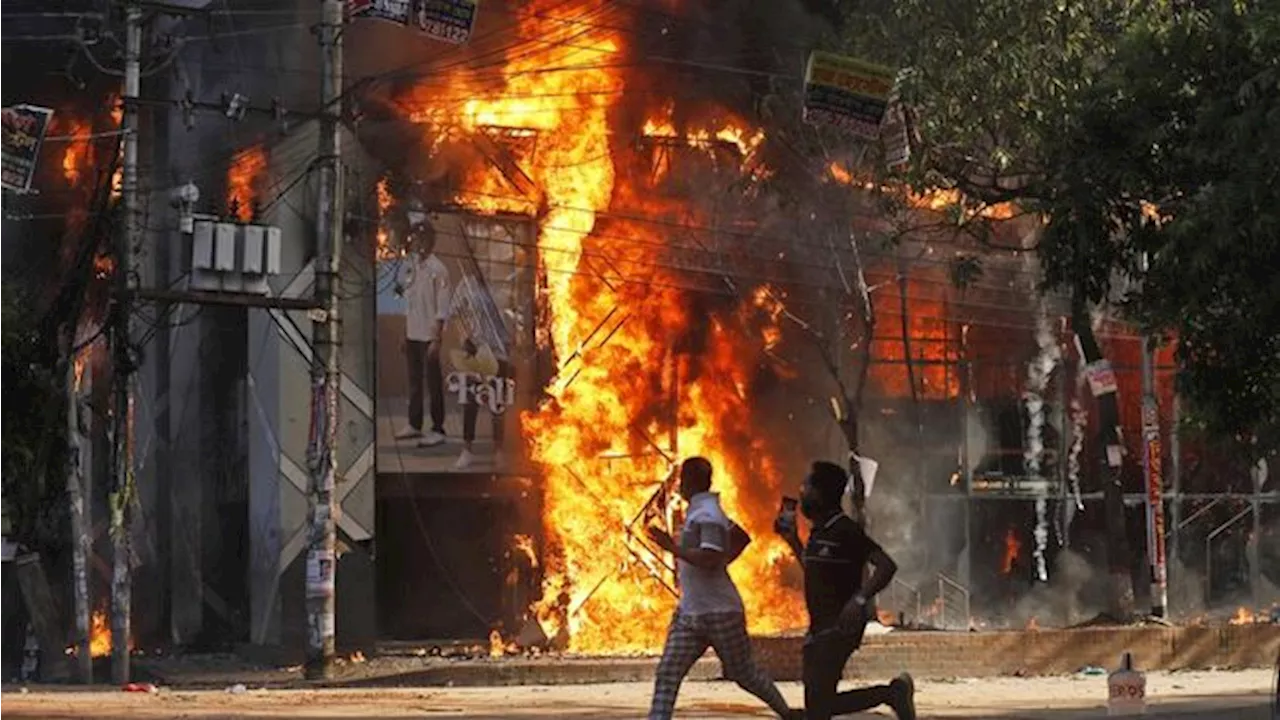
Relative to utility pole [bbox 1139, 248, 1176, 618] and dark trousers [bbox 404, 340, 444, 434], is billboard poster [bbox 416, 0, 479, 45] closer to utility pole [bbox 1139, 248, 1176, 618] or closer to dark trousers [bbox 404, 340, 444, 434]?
dark trousers [bbox 404, 340, 444, 434]

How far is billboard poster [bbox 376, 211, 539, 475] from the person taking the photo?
1148 inches

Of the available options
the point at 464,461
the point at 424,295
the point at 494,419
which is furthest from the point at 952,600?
the point at 424,295

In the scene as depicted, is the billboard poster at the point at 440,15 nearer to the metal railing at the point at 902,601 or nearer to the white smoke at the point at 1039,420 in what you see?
the metal railing at the point at 902,601

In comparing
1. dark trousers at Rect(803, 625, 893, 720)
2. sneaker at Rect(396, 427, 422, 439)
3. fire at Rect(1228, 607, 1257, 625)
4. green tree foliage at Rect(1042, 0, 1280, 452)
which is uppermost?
green tree foliage at Rect(1042, 0, 1280, 452)

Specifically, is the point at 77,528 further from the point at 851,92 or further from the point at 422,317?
the point at 851,92

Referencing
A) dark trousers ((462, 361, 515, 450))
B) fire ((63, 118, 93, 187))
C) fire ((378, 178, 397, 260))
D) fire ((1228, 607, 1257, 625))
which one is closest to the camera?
fire ((378, 178, 397, 260))

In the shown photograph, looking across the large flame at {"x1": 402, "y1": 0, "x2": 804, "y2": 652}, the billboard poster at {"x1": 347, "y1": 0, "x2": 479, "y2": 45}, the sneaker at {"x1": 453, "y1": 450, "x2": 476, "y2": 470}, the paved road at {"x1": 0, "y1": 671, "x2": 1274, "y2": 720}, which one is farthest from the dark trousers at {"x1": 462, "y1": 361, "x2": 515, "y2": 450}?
the billboard poster at {"x1": 347, "y1": 0, "x2": 479, "y2": 45}

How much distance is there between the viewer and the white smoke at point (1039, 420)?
3397cm

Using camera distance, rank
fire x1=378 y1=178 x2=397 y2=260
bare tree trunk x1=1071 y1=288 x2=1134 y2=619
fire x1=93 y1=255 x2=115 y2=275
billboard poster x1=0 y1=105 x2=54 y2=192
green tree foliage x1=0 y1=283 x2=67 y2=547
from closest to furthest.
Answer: billboard poster x1=0 y1=105 x2=54 y2=192, green tree foliage x1=0 y1=283 x2=67 y2=547, fire x1=378 y1=178 x2=397 y2=260, fire x1=93 y1=255 x2=115 y2=275, bare tree trunk x1=1071 y1=288 x2=1134 y2=619

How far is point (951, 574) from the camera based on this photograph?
33469 millimetres

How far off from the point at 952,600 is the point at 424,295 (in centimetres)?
1028

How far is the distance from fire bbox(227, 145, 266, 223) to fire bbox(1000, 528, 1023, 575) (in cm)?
1343

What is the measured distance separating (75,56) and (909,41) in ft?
47.4

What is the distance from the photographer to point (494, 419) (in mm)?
29875
